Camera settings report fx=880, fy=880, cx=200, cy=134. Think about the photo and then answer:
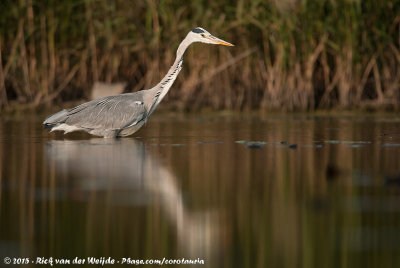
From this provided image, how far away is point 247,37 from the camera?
45.0ft

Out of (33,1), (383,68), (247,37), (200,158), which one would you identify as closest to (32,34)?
(33,1)

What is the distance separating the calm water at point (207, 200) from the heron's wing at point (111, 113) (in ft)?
0.77

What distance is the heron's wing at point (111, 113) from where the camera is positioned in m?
9.46

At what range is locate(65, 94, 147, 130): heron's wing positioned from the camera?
9461mm

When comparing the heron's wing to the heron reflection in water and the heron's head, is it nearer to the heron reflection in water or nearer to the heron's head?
the heron reflection in water

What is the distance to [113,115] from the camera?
9.54m

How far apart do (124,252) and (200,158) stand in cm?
377

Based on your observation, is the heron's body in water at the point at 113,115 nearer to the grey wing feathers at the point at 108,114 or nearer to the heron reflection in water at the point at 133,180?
the grey wing feathers at the point at 108,114

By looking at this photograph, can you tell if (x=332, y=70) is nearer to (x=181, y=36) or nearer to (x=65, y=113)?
(x=181, y=36)

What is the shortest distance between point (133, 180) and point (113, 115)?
11.4ft

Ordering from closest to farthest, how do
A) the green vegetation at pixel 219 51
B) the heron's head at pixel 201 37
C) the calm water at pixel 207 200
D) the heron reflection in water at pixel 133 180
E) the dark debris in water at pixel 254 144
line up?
1. the calm water at pixel 207 200
2. the heron reflection in water at pixel 133 180
3. the dark debris in water at pixel 254 144
4. the heron's head at pixel 201 37
5. the green vegetation at pixel 219 51

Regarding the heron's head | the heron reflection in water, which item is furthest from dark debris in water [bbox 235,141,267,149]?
the heron's head

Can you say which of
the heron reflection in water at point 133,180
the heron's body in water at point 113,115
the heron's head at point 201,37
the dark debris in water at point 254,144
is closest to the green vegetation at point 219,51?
the heron's head at point 201,37

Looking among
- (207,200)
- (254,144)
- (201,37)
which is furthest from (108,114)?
(207,200)
